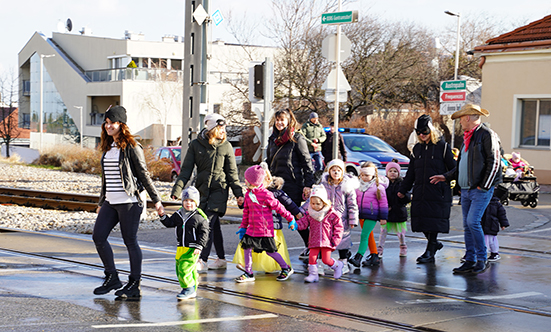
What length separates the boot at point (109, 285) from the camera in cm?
646

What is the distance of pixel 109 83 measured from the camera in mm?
51062

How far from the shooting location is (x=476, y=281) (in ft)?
24.7

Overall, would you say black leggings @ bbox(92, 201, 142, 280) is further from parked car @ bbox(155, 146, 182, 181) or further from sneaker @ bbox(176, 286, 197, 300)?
parked car @ bbox(155, 146, 182, 181)

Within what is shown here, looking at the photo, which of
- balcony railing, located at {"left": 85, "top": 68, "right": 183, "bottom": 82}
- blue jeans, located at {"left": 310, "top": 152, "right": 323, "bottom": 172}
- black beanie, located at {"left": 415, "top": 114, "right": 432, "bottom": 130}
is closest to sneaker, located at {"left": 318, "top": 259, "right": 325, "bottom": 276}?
black beanie, located at {"left": 415, "top": 114, "right": 432, "bottom": 130}

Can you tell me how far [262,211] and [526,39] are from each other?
17.9 metres

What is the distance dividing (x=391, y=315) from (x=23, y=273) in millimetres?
4229

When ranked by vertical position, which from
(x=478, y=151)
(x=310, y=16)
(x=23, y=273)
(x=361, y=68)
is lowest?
(x=23, y=273)

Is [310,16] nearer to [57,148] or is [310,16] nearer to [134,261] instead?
[57,148]

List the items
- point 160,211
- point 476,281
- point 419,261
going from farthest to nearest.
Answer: point 419,261
point 476,281
point 160,211

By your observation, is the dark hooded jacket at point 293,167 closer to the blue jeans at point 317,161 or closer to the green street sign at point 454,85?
the blue jeans at point 317,161

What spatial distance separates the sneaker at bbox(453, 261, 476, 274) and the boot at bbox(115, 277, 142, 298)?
12.6 ft

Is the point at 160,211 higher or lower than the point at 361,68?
lower

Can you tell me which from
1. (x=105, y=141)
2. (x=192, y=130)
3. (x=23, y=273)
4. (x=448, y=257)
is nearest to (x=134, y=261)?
(x=105, y=141)

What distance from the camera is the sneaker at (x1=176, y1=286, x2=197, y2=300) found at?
251 inches
